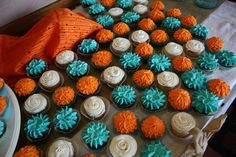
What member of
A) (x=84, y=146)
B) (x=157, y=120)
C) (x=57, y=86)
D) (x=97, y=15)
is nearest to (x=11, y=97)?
(x=57, y=86)

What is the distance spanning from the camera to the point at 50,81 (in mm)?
1181

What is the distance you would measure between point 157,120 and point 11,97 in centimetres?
64

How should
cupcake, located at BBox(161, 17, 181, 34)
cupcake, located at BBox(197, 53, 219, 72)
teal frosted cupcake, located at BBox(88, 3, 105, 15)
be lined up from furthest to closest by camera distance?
teal frosted cupcake, located at BBox(88, 3, 105, 15) → cupcake, located at BBox(161, 17, 181, 34) → cupcake, located at BBox(197, 53, 219, 72)

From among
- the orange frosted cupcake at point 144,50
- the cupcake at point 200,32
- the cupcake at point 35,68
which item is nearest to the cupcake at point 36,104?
the cupcake at point 35,68

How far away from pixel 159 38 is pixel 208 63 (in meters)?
0.31

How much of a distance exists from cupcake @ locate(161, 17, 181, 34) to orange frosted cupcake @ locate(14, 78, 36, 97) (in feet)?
2.72

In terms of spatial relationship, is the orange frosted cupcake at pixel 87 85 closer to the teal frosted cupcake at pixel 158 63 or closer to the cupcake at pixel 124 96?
the cupcake at pixel 124 96

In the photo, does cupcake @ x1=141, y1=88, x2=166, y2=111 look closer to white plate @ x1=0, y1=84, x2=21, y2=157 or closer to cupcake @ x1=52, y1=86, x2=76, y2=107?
cupcake @ x1=52, y1=86, x2=76, y2=107

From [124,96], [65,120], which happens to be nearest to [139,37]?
[124,96]

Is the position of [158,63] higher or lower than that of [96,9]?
lower

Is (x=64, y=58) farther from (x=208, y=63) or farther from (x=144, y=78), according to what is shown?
(x=208, y=63)

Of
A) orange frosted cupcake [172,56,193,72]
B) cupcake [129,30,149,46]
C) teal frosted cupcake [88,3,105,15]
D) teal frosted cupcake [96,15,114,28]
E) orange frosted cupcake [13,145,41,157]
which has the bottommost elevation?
orange frosted cupcake [13,145,41,157]

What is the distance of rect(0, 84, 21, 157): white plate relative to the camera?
852 millimetres

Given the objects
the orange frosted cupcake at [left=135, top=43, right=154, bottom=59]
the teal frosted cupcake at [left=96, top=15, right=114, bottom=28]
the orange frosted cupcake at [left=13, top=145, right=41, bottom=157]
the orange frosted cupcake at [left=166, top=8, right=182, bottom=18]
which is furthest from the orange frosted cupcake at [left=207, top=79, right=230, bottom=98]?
the orange frosted cupcake at [left=13, top=145, right=41, bottom=157]
